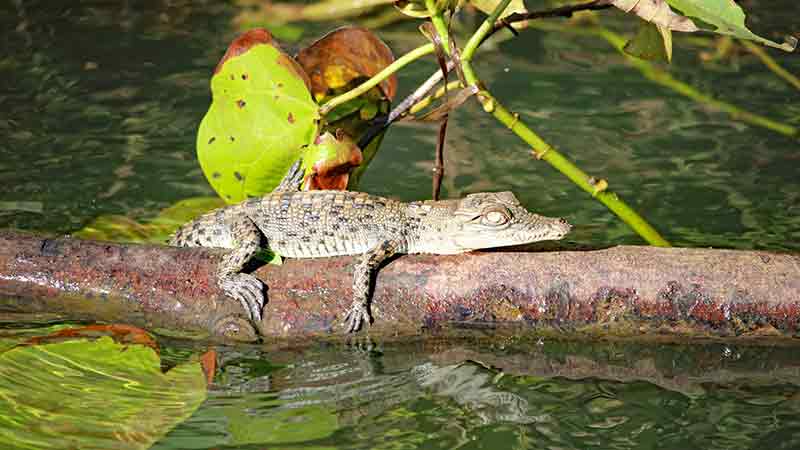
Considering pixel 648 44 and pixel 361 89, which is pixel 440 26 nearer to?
pixel 361 89

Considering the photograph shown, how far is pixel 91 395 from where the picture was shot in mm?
4613

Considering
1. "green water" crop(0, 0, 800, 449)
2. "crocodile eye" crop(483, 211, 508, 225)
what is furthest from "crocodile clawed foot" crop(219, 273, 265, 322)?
"crocodile eye" crop(483, 211, 508, 225)

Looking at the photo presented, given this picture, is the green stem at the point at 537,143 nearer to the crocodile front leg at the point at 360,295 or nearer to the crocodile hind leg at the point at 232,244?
the crocodile front leg at the point at 360,295

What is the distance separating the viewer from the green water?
4.72 m

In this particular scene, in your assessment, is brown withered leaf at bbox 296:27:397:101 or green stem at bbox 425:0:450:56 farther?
brown withered leaf at bbox 296:27:397:101

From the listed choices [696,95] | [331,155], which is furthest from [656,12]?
[696,95]

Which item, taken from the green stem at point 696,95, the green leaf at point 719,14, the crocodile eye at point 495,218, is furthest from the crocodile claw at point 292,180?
the green stem at point 696,95

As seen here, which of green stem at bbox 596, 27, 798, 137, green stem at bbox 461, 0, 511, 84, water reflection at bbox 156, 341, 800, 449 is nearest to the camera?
water reflection at bbox 156, 341, 800, 449

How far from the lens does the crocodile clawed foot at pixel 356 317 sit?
499 cm

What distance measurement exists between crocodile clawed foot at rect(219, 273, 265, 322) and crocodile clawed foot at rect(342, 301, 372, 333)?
1.30ft

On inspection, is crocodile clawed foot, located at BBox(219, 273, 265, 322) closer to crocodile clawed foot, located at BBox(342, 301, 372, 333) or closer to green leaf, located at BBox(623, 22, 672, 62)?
crocodile clawed foot, located at BBox(342, 301, 372, 333)

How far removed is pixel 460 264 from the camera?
201 inches

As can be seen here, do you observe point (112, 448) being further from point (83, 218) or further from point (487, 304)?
point (83, 218)

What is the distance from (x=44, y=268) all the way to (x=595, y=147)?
4.28m
